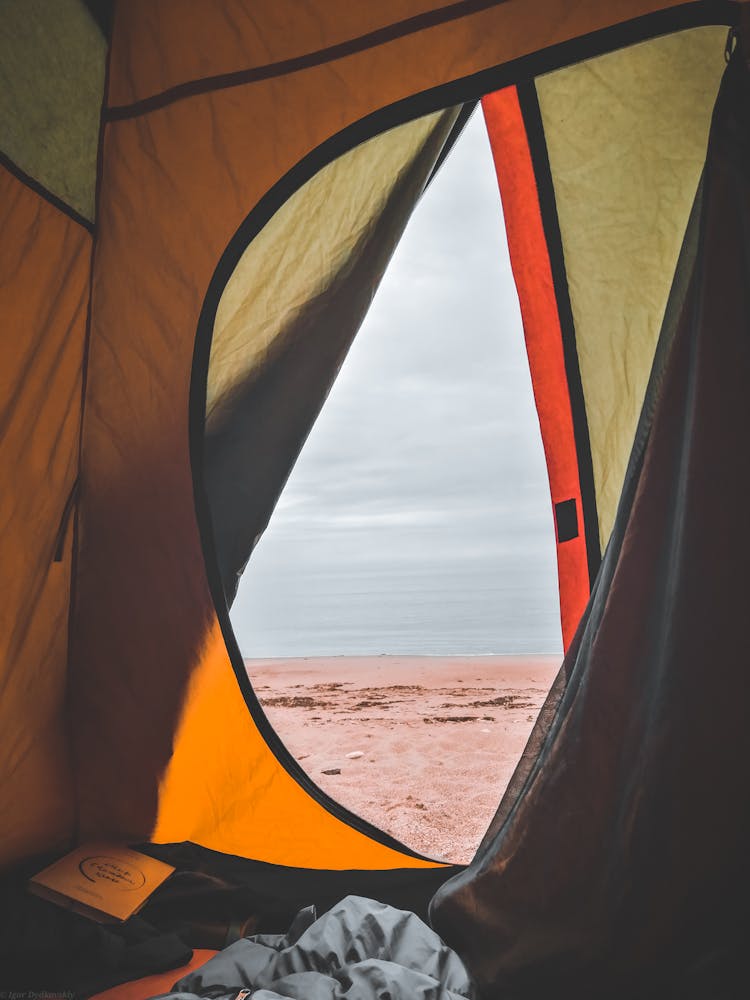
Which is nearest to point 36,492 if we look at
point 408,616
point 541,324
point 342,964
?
point 342,964

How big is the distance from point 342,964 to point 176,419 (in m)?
0.98

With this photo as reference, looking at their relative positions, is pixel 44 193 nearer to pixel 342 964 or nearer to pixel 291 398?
pixel 291 398

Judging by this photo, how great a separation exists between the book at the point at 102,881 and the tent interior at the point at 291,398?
3 cm

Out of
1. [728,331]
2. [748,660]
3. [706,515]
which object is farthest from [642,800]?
[728,331]

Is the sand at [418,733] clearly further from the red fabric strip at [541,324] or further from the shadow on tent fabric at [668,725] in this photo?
the red fabric strip at [541,324]

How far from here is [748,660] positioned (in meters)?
0.79

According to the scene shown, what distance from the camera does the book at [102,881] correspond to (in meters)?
1.10

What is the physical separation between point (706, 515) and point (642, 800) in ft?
1.28

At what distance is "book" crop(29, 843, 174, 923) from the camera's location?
1.10 meters

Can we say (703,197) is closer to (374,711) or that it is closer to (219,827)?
(219,827)

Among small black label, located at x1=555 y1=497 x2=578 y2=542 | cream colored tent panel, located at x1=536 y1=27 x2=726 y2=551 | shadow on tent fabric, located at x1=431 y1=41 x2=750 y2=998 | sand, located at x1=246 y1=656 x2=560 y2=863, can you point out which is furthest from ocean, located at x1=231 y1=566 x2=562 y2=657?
shadow on tent fabric, located at x1=431 y1=41 x2=750 y2=998

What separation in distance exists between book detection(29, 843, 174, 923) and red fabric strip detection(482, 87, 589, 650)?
985mm

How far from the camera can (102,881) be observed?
1.15 meters

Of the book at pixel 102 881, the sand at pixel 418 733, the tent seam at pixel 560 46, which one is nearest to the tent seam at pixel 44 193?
the tent seam at pixel 560 46
